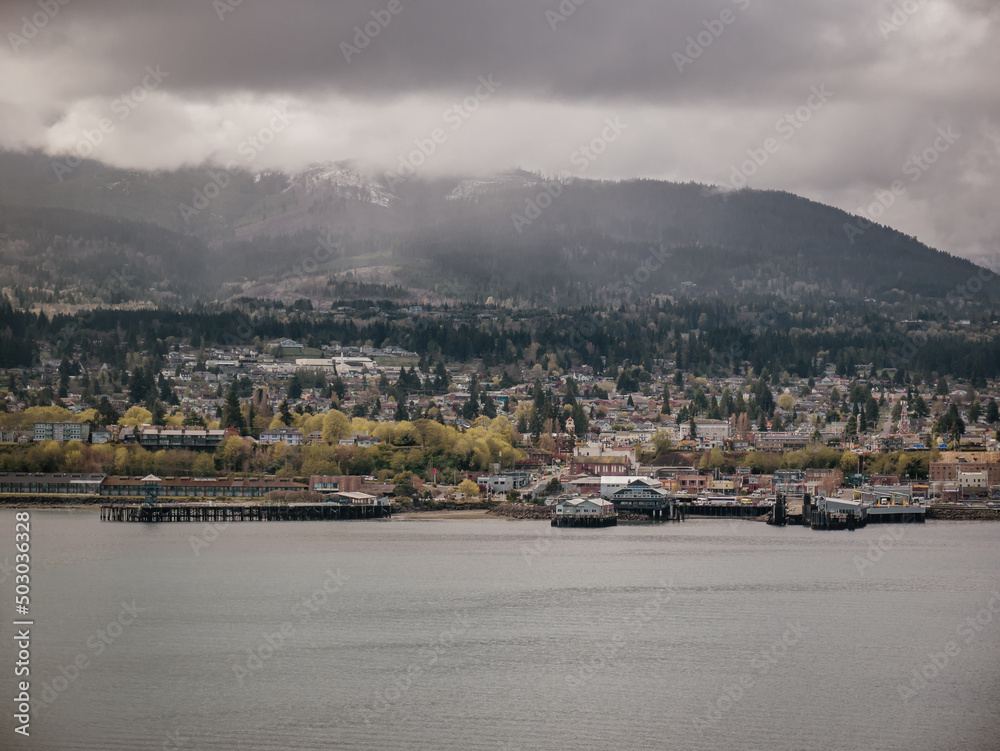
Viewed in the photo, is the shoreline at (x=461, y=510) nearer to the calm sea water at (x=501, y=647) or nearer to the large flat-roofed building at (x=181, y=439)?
the large flat-roofed building at (x=181, y=439)

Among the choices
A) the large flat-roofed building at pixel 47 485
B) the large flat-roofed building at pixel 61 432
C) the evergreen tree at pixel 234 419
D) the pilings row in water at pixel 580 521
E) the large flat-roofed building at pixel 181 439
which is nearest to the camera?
the pilings row in water at pixel 580 521

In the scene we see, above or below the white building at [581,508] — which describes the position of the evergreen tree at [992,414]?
above

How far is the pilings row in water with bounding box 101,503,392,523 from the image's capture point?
204 ft

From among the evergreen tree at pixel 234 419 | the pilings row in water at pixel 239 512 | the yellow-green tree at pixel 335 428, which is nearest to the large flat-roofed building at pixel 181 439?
the evergreen tree at pixel 234 419

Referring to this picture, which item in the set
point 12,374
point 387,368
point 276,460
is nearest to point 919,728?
point 276,460

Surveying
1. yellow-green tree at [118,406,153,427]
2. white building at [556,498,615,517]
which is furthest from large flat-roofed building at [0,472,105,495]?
white building at [556,498,615,517]

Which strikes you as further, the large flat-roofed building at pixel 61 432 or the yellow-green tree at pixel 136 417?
the yellow-green tree at pixel 136 417

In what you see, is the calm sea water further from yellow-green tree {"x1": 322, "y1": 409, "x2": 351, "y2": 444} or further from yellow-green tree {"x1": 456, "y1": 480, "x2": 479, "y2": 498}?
yellow-green tree {"x1": 322, "y1": 409, "x2": 351, "y2": 444}

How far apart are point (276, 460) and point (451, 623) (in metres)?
45.5

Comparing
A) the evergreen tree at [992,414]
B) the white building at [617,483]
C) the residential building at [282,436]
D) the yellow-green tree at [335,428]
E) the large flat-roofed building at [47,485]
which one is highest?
the evergreen tree at [992,414]

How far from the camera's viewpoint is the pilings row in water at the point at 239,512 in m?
62.2

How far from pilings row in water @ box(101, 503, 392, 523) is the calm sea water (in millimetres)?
11895

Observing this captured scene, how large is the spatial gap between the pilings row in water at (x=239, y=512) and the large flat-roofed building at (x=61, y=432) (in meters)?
20.0

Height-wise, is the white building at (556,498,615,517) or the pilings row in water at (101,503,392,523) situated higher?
the white building at (556,498,615,517)
